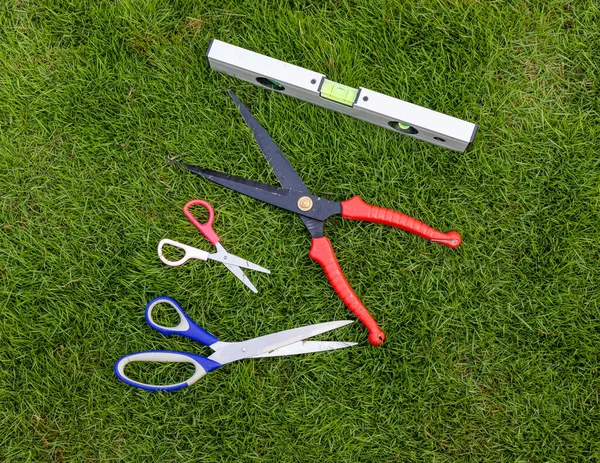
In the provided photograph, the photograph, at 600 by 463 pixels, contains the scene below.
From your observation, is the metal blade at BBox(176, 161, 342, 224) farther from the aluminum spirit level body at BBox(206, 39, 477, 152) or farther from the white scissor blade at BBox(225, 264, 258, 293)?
the aluminum spirit level body at BBox(206, 39, 477, 152)

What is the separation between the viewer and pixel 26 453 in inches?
93.0

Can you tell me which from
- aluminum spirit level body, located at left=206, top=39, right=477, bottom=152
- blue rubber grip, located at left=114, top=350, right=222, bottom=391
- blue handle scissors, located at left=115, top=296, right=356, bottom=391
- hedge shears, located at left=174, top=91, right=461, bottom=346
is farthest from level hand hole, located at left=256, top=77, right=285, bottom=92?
blue rubber grip, located at left=114, top=350, right=222, bottom=391

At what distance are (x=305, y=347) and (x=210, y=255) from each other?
0.56 meters

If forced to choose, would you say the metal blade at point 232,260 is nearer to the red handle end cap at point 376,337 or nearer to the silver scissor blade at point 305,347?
the silver scissor blade at point 305,347

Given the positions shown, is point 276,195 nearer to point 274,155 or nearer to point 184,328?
point 274,155

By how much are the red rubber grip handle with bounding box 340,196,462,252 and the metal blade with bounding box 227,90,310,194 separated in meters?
0.20

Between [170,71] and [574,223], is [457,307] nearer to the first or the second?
[574,223]

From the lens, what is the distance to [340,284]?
7.27 ft

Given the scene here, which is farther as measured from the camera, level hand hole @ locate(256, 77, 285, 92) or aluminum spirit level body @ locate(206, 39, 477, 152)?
level hand hole @ locate(256, 77, 285, 92)

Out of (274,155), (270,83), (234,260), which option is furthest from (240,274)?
(270,83)

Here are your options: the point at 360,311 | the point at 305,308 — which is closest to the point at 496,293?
the point at 360,311

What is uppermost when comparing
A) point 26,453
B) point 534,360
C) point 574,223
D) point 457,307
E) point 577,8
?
point 577,8

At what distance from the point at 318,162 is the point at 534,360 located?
127 centimetres

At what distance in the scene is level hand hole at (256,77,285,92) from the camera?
7.62 ft
